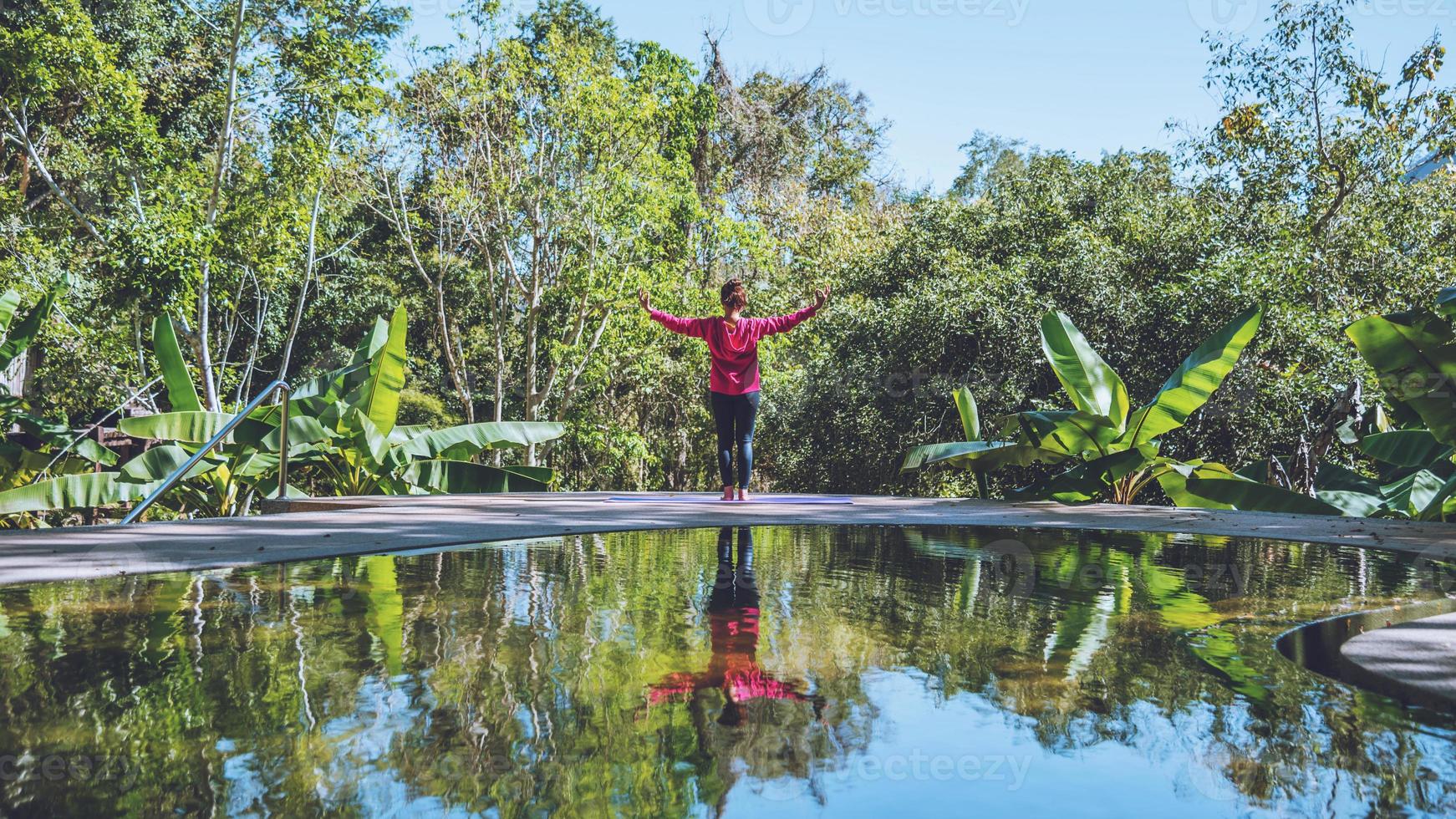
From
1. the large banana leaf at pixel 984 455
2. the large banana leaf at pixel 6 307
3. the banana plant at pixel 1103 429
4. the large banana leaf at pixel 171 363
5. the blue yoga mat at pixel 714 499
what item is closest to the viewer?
the banana plant at pixel 1103 429

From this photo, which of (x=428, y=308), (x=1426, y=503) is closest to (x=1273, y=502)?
(x=1426, y=503)

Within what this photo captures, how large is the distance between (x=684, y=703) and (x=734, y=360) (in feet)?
18.7

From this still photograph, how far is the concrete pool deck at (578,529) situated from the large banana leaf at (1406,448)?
3.05ft

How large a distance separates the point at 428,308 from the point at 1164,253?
17716 mm

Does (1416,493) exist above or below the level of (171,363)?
below

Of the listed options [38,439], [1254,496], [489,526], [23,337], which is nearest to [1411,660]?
[489,526]

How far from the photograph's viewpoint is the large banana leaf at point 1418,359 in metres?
6.09

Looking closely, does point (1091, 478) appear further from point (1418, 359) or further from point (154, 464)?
point (154, 464)

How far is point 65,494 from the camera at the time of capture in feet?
27.2

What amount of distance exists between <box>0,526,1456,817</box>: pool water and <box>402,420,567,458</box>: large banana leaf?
21.9 feet

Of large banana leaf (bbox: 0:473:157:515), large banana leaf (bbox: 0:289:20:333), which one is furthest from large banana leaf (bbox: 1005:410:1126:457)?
large banana leaf (bbox: 0:289:20:333)

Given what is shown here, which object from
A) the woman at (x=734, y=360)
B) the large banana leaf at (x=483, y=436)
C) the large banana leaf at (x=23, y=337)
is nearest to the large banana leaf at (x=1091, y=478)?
the woman at (x=734, y=360)

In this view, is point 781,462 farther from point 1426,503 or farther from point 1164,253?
point 1426,503

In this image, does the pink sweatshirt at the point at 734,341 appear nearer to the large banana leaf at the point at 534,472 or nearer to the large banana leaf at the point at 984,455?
the large banana leaf at the point at 984,455
